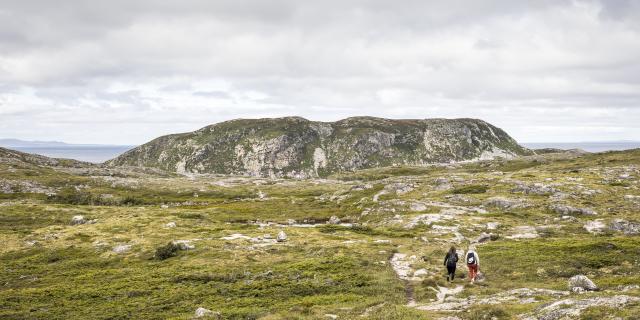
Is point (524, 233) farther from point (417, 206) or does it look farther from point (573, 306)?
point (573, 306)

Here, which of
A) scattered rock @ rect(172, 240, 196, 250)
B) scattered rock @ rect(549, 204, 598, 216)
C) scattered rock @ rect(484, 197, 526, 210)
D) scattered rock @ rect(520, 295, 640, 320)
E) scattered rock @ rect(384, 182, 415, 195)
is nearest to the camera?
scattered rock @ rect(520, 295, 640, 320)

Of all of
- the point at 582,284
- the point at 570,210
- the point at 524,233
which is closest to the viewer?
the point at 582,284

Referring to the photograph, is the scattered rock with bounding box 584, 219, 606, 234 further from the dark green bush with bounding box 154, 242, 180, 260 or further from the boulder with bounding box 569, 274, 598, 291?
the dark green bush with bounding box 154, 242, 180, 260

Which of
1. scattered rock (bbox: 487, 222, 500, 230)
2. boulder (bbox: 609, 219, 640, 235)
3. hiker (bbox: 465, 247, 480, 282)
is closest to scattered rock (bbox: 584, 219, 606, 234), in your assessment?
boulder (bbox: 609, 219, 640, 235)

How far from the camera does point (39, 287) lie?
44.3 meters

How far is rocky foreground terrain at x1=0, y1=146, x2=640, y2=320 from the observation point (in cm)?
3070

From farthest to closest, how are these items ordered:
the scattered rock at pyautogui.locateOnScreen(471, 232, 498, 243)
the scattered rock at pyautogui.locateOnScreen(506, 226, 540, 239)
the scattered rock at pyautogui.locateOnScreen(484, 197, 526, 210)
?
the scattered rock at pyautogui.locateOnScreen(484, 197, 526, 210)
the scattered rock at pyautogui.locateOnScreen(506, 226, 540, 239)
the scattered rock at pyautogui.locateOnScreen(471, 232, 498, 243)

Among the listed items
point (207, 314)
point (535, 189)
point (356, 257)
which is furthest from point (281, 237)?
point (535, 189)

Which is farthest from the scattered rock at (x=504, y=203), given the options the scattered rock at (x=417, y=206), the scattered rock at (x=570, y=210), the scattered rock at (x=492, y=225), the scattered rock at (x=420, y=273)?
the scattered rock at (x=420, y=273)

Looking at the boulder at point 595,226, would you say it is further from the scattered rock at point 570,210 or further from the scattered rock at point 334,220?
the scattered rock at point 334,220

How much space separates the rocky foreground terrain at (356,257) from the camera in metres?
30.7

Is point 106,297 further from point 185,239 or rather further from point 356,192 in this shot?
point 356,192

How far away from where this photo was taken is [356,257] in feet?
161

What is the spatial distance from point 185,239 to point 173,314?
31.6 meters
